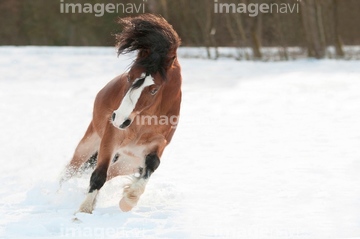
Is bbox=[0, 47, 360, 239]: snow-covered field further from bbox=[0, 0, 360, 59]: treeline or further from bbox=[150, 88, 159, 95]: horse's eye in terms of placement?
bbox=[0, 0, 360, 59]: treeline

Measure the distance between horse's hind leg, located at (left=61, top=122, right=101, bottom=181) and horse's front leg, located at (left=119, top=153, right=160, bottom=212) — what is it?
1.03m

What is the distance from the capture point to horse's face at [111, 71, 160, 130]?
18.0 ft

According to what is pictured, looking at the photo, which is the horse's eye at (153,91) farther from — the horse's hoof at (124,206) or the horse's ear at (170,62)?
the horse's hoof at (124,206)

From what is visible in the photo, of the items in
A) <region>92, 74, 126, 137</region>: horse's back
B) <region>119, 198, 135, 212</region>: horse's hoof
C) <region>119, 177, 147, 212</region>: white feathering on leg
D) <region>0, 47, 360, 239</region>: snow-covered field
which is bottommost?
<region>0, 47, 360, 239</region>: snow-covered field

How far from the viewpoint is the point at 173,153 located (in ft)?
31.7

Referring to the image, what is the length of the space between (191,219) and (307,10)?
18.1 m

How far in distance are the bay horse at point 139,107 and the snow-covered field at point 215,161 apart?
1.04ft

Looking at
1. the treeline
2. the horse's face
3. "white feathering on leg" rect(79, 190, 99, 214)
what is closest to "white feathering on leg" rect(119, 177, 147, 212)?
"white feathering on leg" rect(79, 190, 99, 214)

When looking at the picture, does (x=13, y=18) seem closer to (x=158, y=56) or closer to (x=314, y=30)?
(x=314, y=30)

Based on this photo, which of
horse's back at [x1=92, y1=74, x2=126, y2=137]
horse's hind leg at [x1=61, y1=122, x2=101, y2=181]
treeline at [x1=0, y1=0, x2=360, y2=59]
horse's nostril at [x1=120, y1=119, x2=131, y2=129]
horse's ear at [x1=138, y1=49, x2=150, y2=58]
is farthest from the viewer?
treeline at [x1=0, y1=0, x2=360, y2=59]

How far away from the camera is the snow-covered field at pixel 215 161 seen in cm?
580

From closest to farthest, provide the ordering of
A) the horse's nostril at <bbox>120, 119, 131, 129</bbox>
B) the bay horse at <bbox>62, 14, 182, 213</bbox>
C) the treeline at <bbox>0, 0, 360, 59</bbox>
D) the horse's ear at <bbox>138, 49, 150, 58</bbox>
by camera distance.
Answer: the horse's nostril at <bbox>120, 119, 131, 129</bbox> → the bay horse at <bbox>62, 14, 182, 213</bbox> → the horse's ear at <bbox>138, 49, 150, 58</bbox> → the treeline at <bbox>0, 0, 360, 59</bbox>

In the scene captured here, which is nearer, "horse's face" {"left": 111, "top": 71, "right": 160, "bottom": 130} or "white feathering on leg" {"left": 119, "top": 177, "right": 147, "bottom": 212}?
"horse's face" {"left": 111, "top": 71, "right": 160, "bottom": 130}

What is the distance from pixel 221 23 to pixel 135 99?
22637mm
